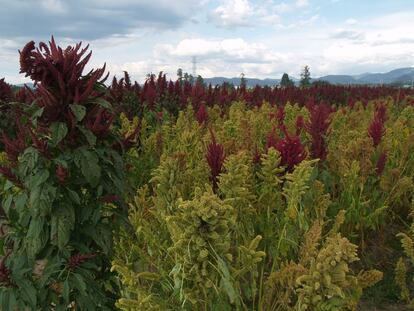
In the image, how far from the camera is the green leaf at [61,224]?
81.2 inches

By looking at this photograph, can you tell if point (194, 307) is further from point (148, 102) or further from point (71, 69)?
point (148, 102)

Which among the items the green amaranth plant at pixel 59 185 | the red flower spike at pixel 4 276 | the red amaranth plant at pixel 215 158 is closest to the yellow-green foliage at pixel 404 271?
the red amaranth plant at pixel 215 158

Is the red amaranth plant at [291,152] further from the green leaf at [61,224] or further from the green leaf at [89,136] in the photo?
the green leaf at [61,224]

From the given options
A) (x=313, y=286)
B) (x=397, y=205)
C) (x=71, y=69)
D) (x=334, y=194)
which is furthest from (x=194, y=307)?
(x=397, y=205)

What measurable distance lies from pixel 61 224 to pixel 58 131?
1.43 feet

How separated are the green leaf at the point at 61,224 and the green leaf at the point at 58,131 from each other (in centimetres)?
31

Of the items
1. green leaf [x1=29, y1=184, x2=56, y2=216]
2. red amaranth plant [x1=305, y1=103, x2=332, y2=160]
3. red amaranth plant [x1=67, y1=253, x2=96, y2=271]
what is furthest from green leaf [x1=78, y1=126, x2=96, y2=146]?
red amaranth plant [x1=305, y1=103, x2=332, y2=160]

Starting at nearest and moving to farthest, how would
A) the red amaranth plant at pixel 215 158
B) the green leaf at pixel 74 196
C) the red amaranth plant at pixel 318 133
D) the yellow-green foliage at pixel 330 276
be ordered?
1. the yellow-green foliage at pixel 330 276
2. the green leaf at pixel 74 196
3. the red amaranth plant at pixel 215 158
4. the red amaranth plant at pixel 318 133

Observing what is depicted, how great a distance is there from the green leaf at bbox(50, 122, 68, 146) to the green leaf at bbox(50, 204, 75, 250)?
0.31m

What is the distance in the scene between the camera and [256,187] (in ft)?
9.20

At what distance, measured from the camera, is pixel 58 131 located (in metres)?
2.09

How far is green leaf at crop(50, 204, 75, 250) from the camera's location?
2062 millimetres

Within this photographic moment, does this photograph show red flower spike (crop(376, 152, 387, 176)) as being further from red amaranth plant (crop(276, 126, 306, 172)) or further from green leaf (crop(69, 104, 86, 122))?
green leaf (crop(69, 104, 86, 122))

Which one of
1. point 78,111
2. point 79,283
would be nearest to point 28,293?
point 79,283
